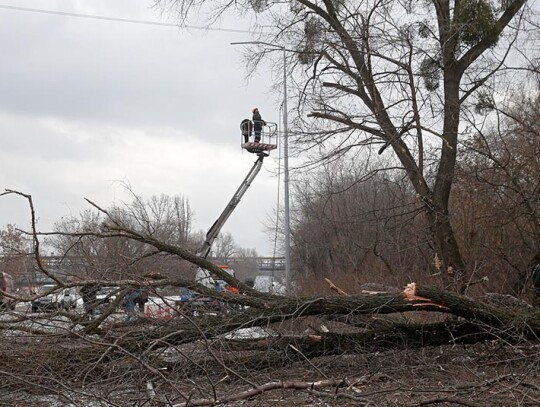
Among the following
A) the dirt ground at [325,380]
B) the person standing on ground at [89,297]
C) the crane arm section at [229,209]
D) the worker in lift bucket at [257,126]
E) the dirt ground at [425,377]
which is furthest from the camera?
→ the worker in lift bucket at [257,126]

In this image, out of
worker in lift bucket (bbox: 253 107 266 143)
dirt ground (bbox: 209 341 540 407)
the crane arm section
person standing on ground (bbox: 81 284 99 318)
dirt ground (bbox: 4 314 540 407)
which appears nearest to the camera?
dirt ground (bbox: 4 314 540 407)

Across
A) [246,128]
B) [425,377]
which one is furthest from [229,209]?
[425,377]

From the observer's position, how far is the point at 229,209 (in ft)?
50.2

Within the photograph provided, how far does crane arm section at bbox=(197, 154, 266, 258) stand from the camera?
1463cm

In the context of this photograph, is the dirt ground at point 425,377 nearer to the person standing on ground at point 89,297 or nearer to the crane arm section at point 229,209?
the person standing on ground at point 89,297

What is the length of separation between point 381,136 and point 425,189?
139 cm

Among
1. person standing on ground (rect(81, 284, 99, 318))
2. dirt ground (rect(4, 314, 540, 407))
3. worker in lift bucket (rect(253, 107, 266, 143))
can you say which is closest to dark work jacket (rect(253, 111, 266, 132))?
worker in lift bucket (rect(253, 107, 266, 143))

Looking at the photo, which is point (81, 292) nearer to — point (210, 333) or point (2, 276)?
point (210, 333)

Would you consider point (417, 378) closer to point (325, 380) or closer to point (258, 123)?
point (325, 380)

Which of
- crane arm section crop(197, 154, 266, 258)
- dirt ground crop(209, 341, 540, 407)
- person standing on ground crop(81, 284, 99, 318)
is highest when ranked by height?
crane arm section crop(197, 154, 266, 258)

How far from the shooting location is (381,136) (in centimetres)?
1321

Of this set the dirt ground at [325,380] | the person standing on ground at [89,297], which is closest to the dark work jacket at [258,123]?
the dirt ground at [325,380]

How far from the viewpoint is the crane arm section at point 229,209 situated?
48.0 feet

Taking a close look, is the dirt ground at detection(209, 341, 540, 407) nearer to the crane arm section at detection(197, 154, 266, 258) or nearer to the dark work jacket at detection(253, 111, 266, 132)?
the crane arm section at detection(197, 154, 266, 258)
